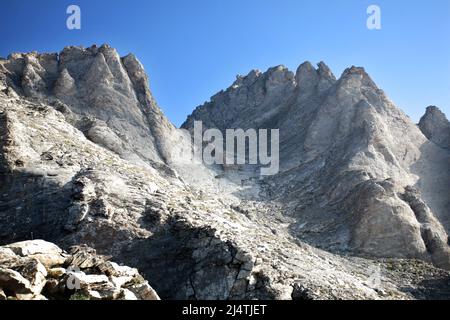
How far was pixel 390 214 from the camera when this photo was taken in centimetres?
4897

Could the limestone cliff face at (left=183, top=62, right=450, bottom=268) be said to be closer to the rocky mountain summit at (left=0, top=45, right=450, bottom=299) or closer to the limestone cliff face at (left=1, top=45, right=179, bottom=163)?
the rocky mountain summit at (left=0, top=45, right=450, bottom=299)

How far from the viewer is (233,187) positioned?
64.2 meters

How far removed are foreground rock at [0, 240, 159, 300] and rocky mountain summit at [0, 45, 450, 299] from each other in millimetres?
279

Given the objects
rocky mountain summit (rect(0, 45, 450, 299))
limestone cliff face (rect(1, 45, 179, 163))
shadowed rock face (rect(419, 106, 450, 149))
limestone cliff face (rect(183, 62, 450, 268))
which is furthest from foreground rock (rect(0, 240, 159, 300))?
shadowed rock face (rect(419, 106, 450, 149))

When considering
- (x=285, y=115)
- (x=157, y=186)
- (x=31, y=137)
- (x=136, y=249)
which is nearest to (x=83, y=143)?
(x=31, y=137)

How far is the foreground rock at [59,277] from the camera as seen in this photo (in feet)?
52.7

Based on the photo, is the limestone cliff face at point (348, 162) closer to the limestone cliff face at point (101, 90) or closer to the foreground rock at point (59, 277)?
the limestone cliff face at point (101, 90)

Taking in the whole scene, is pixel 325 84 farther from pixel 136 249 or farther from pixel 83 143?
pixel 136 249

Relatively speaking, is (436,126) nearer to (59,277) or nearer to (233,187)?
(233,187)

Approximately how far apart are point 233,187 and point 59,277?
46.4 meters

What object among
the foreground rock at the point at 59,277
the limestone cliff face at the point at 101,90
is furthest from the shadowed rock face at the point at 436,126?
the foreground rock at the point at 59,277

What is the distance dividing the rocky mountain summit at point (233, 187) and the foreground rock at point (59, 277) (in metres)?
0.28

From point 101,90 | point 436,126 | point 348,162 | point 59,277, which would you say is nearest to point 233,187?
point 348,162
